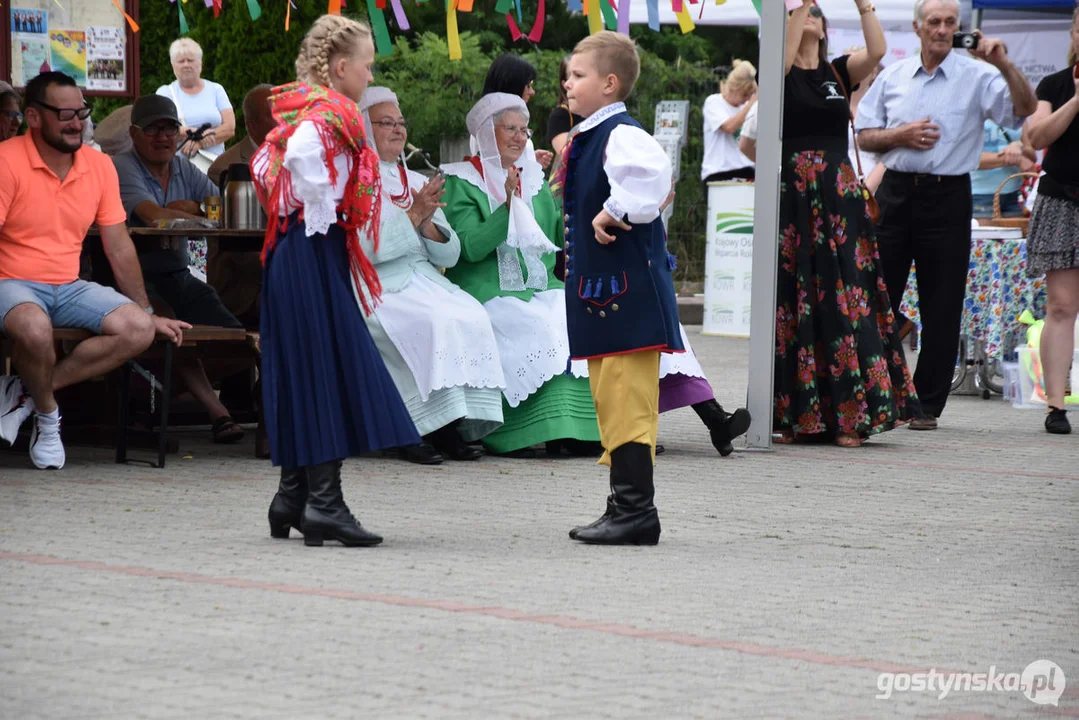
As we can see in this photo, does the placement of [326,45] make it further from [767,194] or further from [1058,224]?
[1058,224]

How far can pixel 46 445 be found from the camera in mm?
7438

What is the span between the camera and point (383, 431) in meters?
5.59

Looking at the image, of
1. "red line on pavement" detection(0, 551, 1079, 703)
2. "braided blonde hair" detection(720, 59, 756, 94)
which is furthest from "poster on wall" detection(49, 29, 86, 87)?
"braided blonde hair" detection(720, 59, 756, 94)

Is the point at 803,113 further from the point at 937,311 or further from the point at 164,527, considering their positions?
the point at 164,527

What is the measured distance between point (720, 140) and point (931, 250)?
7.25m

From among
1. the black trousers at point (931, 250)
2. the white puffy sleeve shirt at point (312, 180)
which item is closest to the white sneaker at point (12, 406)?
the white puffy sleeve shirt at point (312, 180)

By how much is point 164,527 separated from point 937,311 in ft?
16.2

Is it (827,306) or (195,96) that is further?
(195,96)

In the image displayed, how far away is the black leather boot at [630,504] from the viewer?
5.63 metres

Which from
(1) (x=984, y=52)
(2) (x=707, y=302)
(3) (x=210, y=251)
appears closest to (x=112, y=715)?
(3) (x=210, y=251)

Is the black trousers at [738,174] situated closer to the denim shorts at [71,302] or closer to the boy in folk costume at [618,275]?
the denim shorts at [71,302]

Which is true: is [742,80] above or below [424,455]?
above

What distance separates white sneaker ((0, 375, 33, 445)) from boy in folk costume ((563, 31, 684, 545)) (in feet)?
9.63

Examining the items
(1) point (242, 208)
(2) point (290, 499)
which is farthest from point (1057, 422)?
(2) point (290, 499)
